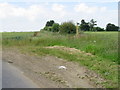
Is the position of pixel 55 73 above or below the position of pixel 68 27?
below

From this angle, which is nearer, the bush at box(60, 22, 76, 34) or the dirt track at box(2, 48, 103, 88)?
the dirt track at box(2, 48, 103, 88)

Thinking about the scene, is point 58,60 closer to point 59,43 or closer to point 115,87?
point 115,87

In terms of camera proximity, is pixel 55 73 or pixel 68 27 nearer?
pixel 55 73

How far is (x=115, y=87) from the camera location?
534 centimetres

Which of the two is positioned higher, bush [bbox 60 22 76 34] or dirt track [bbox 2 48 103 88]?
bush [bbox 60 22 76 34]

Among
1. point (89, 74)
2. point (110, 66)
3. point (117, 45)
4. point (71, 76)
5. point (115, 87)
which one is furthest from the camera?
point (117, 45)

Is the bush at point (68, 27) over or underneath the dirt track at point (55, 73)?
over

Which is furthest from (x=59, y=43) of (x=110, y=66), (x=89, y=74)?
(x=89, y=74)

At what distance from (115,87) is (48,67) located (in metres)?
1.90

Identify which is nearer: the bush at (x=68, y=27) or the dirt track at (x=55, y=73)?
the dirt track at (x=55, y=73)

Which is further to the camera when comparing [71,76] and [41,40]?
[41,40]

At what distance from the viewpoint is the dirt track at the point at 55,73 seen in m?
5.12

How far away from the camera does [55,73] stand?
590 centimetres

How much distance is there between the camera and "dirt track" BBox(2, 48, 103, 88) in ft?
16.8
